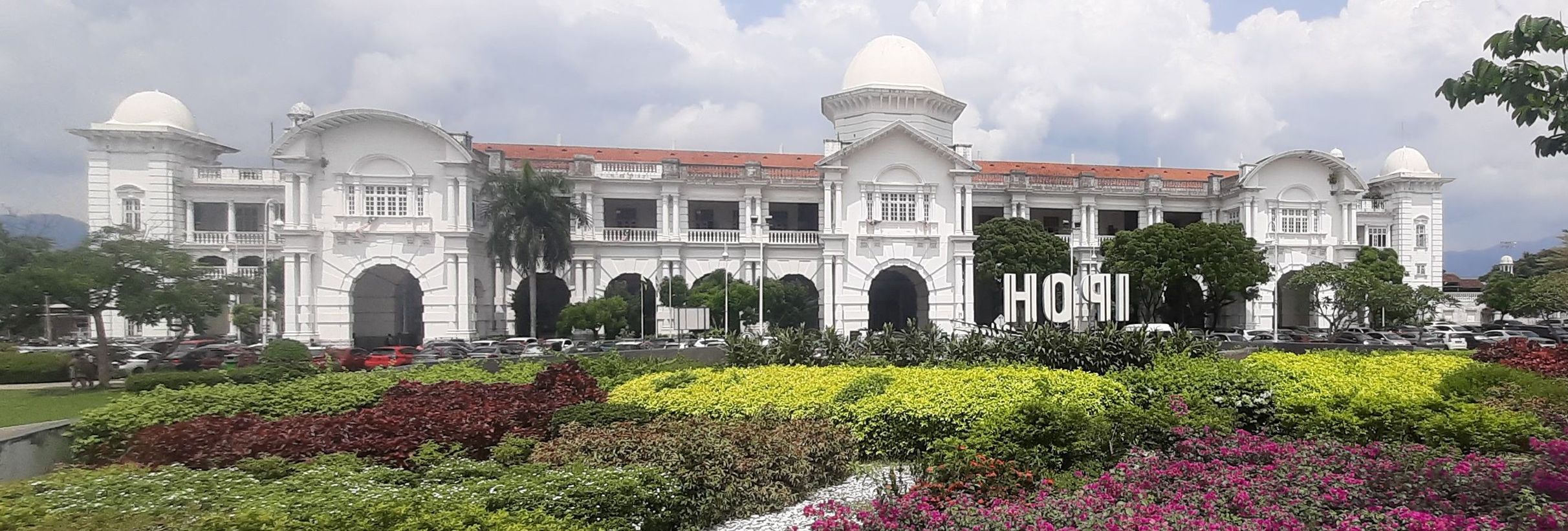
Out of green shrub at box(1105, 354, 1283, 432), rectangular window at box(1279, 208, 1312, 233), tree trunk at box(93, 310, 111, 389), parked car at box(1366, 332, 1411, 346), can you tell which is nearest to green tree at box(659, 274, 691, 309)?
tree trunk at box(93, 310, 111, 389)

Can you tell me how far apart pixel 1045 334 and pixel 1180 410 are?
4720mm

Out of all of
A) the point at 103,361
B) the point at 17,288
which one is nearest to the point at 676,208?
the point at 103,361

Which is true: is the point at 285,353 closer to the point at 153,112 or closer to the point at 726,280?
the point at 726,280

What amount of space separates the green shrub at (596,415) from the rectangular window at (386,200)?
84.6 ft

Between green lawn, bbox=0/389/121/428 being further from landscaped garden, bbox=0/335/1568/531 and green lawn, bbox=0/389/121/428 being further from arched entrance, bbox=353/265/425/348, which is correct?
arched entrance, bbox=353/265/425/348

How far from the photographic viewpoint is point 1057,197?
132 ft

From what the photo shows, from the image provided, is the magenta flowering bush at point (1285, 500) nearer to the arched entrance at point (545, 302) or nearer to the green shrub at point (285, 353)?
the green shrub at point (285, 353)

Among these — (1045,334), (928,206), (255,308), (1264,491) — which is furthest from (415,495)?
(928,206)

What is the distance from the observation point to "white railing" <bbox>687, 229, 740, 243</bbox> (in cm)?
3697

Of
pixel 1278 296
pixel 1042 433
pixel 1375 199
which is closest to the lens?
pixel 1042 433

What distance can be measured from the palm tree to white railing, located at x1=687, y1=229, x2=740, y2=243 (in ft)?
20.8

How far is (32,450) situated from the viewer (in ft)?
28.0

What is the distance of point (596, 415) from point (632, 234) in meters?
28.1

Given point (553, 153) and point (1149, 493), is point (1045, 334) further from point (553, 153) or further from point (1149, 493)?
point (553, 153)
